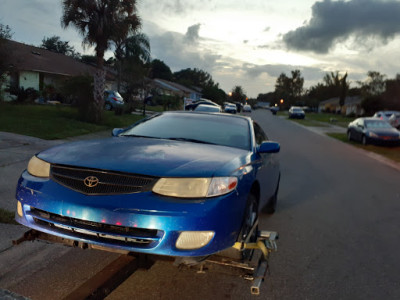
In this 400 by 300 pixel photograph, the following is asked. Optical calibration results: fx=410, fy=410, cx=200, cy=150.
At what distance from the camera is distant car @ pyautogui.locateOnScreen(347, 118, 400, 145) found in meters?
18.2

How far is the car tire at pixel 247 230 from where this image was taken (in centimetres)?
319

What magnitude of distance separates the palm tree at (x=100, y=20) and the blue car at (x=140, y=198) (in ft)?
55.4

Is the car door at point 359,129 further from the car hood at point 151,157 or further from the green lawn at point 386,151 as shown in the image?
the car hood at point 151,157

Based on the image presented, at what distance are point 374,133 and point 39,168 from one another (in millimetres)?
17899

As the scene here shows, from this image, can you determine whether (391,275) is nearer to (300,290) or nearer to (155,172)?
(300,290)

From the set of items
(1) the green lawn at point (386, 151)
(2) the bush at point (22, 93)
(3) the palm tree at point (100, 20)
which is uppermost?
(3) the palm tree at point (100, 20)

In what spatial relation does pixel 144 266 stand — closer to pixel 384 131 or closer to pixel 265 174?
pixel 265 174

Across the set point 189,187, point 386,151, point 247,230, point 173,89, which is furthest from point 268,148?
point 173,89

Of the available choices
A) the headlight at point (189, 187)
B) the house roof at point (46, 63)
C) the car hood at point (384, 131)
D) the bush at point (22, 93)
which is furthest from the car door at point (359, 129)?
the headlight at point (189, 187)

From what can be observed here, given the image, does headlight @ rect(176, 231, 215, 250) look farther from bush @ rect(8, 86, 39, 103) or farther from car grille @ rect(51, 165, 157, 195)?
bush @ rect(8, 86, 39, 103)

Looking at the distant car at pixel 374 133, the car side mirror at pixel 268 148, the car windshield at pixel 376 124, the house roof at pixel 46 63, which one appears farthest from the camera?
the house roof at pixel 46 63

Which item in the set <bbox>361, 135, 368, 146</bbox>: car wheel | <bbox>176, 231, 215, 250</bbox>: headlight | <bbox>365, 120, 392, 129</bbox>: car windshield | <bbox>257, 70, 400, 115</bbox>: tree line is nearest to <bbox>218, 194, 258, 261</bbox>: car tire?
<bbox>176, 231, 215, 250</bbox>: headlight

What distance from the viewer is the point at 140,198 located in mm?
2955

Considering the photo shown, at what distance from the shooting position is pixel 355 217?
6.29m
